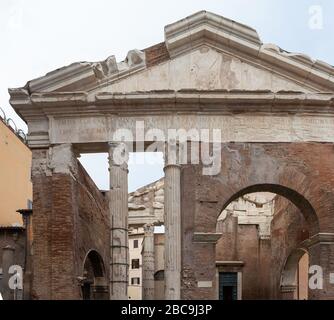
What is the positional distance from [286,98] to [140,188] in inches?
292

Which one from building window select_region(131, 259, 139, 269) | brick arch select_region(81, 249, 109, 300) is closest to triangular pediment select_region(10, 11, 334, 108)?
brick arch select_region(81, 249, 109, 300)

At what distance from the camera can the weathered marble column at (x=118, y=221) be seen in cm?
1184

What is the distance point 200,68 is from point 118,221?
314 centimetres

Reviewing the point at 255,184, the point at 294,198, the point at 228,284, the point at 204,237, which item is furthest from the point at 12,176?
the point at 294,198

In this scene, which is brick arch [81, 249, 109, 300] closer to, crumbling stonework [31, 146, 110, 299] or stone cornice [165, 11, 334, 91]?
crumbling stonework [31, 146, 110, 299]

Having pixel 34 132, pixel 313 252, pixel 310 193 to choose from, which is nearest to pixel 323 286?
pixel 313 252

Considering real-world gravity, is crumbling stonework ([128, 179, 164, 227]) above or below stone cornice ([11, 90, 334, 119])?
below

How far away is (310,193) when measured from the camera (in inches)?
482

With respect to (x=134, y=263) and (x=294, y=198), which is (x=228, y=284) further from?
(x=134, y=263)

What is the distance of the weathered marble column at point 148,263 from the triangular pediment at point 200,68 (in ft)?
22.5

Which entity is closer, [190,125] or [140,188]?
[190,125]

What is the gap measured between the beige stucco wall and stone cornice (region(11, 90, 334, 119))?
8600 mm

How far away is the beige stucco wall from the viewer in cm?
2070

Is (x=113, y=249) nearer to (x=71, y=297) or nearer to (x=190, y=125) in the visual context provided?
(x=71, y=297)
